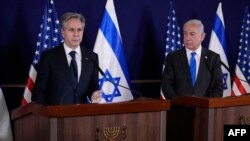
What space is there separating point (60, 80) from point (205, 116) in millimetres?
1024

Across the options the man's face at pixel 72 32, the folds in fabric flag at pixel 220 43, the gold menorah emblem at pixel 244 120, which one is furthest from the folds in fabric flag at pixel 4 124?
the folds in fabric flag at pixel 220 43

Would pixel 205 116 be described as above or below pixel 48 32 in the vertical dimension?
below

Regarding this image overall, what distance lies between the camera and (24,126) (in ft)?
9.02

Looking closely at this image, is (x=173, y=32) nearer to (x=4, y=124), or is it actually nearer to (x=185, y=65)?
A: (x=185, y=65)

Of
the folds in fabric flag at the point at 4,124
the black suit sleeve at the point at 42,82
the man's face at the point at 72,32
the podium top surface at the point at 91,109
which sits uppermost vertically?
the man's face at the point at 72,32

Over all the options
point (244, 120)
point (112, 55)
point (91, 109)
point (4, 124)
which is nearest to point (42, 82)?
point (91, 109)

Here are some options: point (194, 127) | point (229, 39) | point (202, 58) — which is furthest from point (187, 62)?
point (229, 39)

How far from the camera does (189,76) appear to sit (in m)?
3.75

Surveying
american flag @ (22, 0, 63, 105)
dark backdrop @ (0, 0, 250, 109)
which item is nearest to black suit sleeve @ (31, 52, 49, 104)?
american flag @ (22, 0, 63, 105)

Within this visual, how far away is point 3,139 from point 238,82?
3.02 meters

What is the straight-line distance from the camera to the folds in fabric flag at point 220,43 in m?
5.43

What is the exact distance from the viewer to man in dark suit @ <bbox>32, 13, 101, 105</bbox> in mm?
3090

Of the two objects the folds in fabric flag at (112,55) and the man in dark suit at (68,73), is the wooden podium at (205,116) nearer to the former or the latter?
the man in dark suit at (68,73)

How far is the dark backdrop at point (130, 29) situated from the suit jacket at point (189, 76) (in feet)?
4.39
